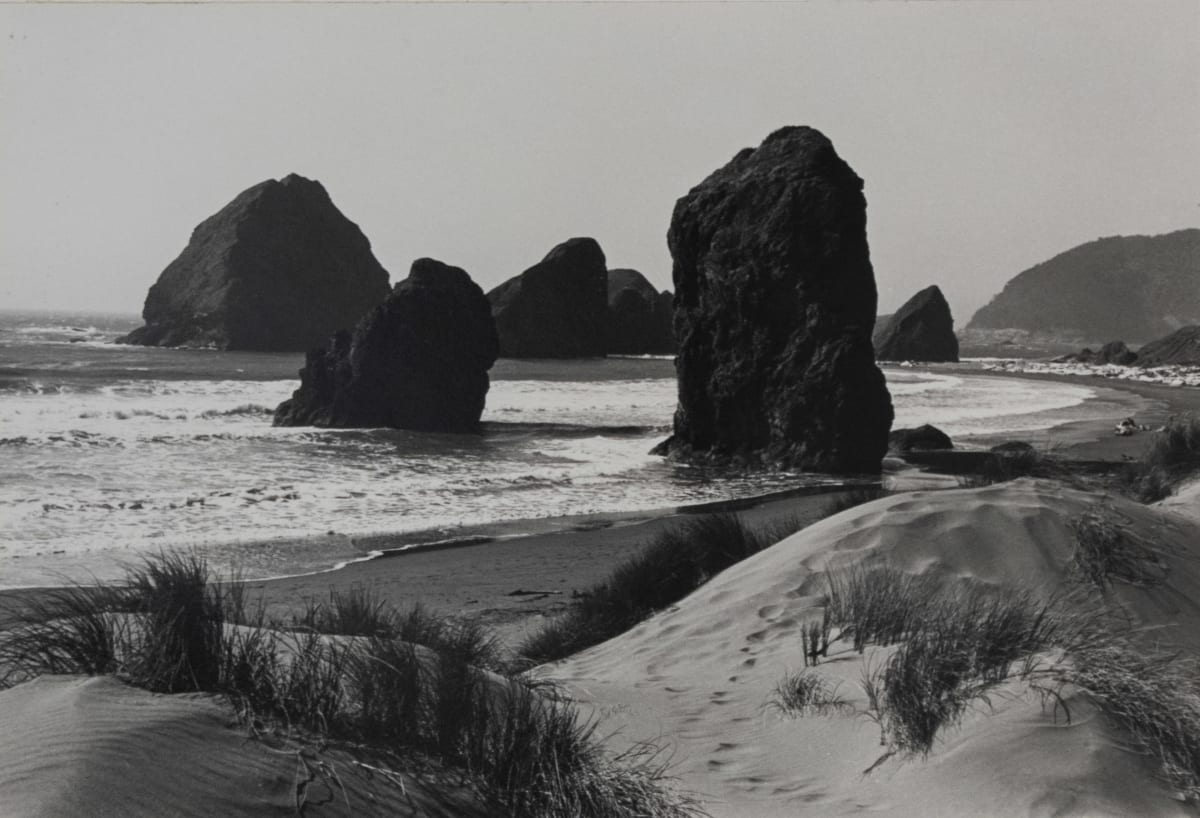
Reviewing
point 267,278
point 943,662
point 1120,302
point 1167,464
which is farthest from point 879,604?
point 1120,302

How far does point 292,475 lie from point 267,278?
79.4m

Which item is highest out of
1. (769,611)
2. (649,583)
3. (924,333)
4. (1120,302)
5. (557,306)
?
(1120,302)

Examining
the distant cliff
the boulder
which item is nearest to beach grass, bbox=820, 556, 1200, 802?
the boulder

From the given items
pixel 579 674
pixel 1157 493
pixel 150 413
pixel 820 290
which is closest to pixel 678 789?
pixel 579 674

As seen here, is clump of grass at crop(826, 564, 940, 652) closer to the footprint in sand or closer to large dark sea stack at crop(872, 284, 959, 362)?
the footprint in sand

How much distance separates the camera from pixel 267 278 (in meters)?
88.6

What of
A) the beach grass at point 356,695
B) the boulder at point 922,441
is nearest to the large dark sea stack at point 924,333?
the boulder at point 922,441

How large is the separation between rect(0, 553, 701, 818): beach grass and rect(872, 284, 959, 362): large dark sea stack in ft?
250

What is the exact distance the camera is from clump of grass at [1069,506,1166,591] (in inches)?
209

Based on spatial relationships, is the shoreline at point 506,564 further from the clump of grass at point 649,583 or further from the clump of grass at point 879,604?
the clump of grass at point 879,604

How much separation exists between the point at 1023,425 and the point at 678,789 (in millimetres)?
22634

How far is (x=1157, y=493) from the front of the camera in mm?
9867

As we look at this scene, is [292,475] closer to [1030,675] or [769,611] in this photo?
[769,611]

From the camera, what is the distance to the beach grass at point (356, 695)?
111 inches
